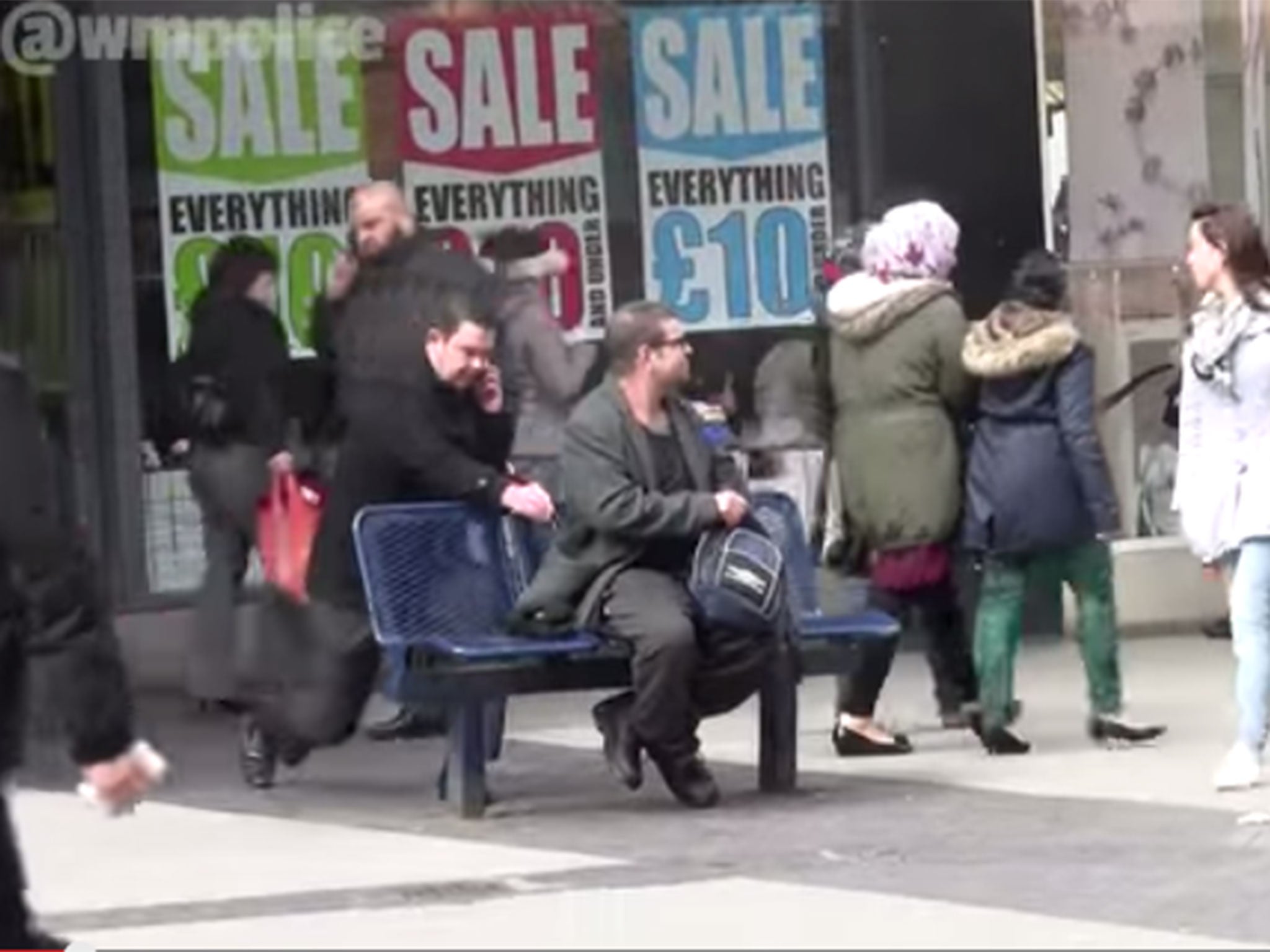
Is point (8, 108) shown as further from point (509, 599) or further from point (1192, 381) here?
point (1192, 381)

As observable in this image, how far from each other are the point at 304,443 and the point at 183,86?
6.93 ft

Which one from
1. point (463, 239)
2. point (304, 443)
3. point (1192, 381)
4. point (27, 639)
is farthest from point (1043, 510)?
point (27, 639)

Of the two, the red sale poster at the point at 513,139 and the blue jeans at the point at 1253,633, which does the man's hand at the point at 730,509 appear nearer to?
the blue jeans at the point at 1253,633

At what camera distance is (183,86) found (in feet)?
46.4

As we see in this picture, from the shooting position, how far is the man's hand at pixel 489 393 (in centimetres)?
1111

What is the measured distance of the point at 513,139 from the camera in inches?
569

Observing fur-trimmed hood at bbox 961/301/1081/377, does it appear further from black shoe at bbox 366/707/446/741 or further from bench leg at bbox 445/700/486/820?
black shoe at bbox 366/707/446/741

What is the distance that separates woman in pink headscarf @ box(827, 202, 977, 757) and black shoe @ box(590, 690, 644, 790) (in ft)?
3.29

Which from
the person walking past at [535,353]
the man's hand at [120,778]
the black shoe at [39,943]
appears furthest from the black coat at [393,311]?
the man's hand at [120,778]

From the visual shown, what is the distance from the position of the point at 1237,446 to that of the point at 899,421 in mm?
1283

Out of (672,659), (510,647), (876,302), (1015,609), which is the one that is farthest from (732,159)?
(672,659)

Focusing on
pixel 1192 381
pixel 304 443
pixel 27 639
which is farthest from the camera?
pixel 304 443

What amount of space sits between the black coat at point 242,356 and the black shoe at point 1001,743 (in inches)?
112

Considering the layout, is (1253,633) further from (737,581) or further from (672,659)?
(672,659)
